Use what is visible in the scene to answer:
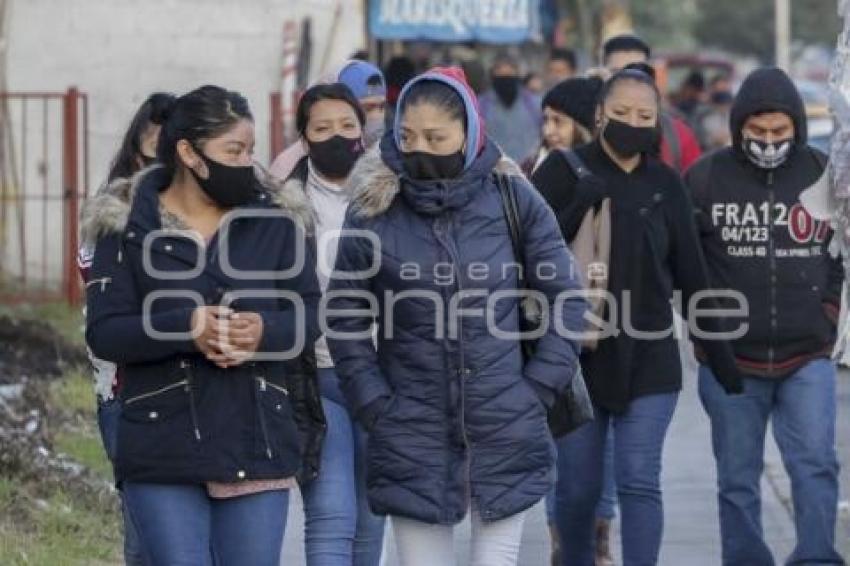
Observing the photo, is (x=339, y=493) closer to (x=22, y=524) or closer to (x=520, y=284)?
(x=520, y=284)

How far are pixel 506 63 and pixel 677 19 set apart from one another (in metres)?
41.6

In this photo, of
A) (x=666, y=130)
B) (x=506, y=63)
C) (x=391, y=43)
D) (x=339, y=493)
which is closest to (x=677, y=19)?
(x=391, y=43)

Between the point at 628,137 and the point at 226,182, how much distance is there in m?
2.30

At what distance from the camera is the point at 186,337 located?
577 cm

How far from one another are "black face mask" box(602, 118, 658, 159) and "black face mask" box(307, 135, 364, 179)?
101cm

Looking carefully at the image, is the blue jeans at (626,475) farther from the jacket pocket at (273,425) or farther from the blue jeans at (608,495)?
the jacket pocket at (273,425)

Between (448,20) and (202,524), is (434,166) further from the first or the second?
(448,20)

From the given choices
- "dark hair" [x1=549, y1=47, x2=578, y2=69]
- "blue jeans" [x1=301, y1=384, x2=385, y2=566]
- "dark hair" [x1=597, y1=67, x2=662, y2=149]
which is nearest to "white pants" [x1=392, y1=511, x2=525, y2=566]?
"blue jeans" [x1=301, y1=384, x2=385, y2=566]

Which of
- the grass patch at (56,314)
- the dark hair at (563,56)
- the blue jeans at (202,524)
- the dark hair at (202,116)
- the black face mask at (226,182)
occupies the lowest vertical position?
the grass patch at (56,314)

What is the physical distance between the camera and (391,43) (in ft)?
97.0

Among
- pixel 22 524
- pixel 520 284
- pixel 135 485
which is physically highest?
pixel 520 284

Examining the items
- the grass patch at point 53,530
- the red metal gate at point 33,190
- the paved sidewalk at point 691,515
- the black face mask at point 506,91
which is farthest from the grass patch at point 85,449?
the black face mask at point 506,91

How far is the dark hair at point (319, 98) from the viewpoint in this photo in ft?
24.3

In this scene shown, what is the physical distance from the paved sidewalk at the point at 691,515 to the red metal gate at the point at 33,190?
5.84 metres
